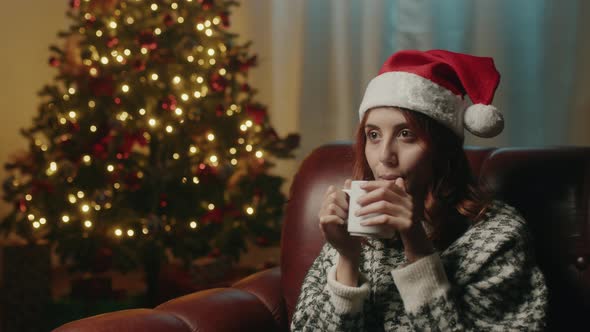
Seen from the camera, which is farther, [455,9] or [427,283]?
[455,9]

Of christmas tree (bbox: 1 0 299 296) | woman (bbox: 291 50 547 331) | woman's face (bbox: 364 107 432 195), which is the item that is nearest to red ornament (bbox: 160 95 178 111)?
christmas tree (bbox: 1 0 299 296)

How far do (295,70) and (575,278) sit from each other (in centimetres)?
188

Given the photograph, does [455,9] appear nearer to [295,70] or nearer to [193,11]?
[295,70]

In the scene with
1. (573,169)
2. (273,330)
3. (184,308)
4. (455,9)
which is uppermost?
(455,9)

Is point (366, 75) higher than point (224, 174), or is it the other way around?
point (366, 75)

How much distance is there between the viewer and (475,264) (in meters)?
1.20

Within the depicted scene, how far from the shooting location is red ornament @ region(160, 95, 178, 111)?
2680 millimetres

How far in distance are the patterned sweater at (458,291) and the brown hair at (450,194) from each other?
0.04 metres

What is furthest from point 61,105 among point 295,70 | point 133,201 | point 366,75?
point 366,75

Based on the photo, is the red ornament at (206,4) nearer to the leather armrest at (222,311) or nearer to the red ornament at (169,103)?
the red ornament at (169,103)

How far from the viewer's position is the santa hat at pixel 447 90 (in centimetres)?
123

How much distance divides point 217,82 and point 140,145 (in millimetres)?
408

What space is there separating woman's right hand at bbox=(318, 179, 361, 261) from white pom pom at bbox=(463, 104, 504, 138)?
0.84 ft

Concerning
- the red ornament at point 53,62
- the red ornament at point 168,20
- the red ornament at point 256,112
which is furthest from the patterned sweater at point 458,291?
the red ornament at point 53,62
